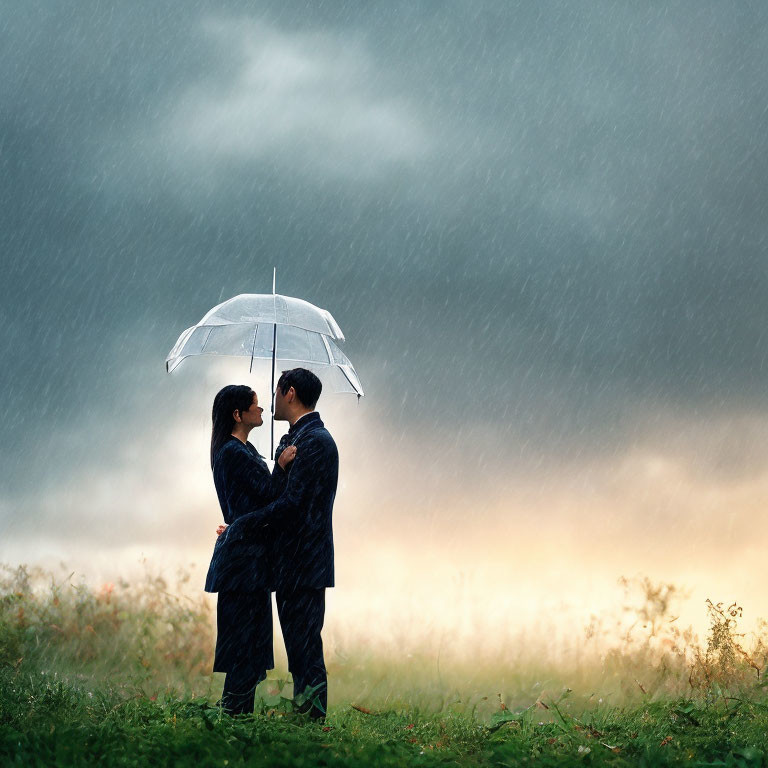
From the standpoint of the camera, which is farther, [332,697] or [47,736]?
[332,697]

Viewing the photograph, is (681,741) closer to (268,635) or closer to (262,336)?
(268,635)

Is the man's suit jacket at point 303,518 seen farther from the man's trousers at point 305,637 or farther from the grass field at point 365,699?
the grass field at point 365,699

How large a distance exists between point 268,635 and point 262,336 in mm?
2352

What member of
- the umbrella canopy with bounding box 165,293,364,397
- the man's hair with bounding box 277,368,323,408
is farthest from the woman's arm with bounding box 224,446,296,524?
the umbrella canopy with bounding box 165,293,364,397

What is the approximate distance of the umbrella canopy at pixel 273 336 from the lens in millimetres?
6285

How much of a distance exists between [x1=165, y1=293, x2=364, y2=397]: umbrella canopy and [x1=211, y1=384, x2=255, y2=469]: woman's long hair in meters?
0.54

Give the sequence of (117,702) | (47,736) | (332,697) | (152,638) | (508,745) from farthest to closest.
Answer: (152,638) < (332,697) < (117,702) < (508,745) < (47,736)

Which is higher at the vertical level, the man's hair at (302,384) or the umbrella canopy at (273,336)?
the umbrella canopy at (273,336)

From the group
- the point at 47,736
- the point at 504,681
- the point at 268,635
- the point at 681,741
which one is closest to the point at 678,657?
the point at 504,681

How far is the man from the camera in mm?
5754

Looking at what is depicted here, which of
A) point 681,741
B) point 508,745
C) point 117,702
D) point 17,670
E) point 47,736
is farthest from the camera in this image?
point 17,670

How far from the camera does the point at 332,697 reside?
8.30 m

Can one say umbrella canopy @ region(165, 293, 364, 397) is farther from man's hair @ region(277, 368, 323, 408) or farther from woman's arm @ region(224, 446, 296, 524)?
woman's arm @ region(224, 446, 296, 524)

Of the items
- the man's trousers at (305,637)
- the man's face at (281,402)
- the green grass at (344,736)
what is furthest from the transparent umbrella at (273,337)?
the green grass at (344,736)
